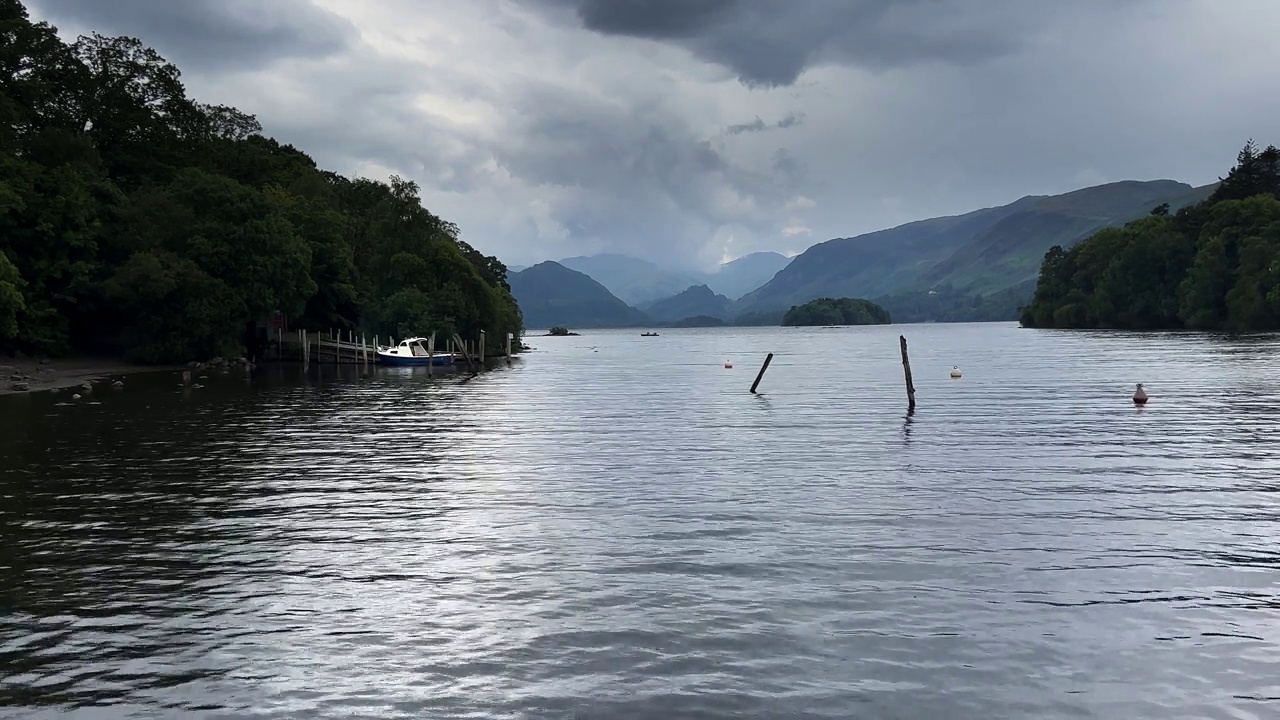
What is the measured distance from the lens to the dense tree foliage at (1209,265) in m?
146

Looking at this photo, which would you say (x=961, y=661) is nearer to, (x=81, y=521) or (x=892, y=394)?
(x=81, y=521)

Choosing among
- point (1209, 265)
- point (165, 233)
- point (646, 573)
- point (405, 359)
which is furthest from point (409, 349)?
point (1209, 265)

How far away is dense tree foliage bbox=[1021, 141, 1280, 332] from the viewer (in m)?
146

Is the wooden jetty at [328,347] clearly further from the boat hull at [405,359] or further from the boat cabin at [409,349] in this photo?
the boat cabin at [409,349]

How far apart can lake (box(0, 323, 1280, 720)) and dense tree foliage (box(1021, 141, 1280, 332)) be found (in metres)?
129

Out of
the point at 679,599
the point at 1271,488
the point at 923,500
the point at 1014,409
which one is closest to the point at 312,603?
the point at 679,599

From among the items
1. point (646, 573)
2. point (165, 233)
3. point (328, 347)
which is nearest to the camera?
point (646, 573)

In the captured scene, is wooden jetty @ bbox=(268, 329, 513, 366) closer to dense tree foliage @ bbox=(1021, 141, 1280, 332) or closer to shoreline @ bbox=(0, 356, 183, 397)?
shoreline @ bbox=(0, 356, 183, 397)

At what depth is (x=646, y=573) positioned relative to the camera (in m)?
17.0

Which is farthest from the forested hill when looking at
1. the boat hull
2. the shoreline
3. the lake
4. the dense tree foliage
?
the dense tree foliage

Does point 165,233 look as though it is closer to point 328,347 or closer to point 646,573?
point 328,347

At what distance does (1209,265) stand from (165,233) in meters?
154

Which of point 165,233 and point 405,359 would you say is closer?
point 165,233

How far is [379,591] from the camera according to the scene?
53.0 ft
